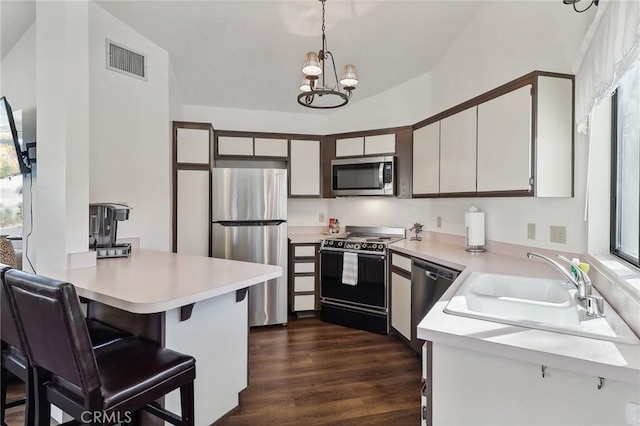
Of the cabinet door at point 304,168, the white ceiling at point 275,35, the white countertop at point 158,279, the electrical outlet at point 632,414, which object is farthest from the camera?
the cabinet door at point 304,168

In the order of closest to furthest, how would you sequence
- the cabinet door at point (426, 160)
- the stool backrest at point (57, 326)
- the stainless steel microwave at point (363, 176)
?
the stool backrest at point (57, 326)
the cabinet door at point (426, 160)
the stainless steel microwave at point (363, 176)

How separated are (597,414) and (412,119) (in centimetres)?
328

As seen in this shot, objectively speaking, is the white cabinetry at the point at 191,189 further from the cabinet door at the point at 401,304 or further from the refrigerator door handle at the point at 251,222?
the cabinet door at the point at 401,304

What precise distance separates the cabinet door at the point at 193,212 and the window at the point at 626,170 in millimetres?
3197

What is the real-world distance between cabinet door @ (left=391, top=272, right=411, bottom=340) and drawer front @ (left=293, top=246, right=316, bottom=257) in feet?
3.13

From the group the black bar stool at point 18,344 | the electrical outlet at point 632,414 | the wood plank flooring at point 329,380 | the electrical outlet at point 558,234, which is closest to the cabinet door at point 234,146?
the wood plank flooring at point 329,380

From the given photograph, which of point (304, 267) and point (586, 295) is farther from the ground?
point (586, 295)

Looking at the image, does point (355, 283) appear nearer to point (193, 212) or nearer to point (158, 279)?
point (193, 212)

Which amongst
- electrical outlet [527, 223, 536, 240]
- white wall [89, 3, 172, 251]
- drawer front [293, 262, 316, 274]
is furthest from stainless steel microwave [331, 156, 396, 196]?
white wall [89, 3, 172, 251]

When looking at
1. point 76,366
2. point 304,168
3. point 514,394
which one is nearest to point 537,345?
point 514,394

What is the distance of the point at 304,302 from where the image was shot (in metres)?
3.73

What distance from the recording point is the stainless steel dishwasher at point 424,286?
2398 mm

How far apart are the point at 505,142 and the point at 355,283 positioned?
1888 millimetres

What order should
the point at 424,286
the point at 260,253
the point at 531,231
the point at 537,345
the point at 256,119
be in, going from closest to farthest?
the point at 537,345
the point at 531,231
the point at 424,286
the point at 260,253
the point at 256,119
